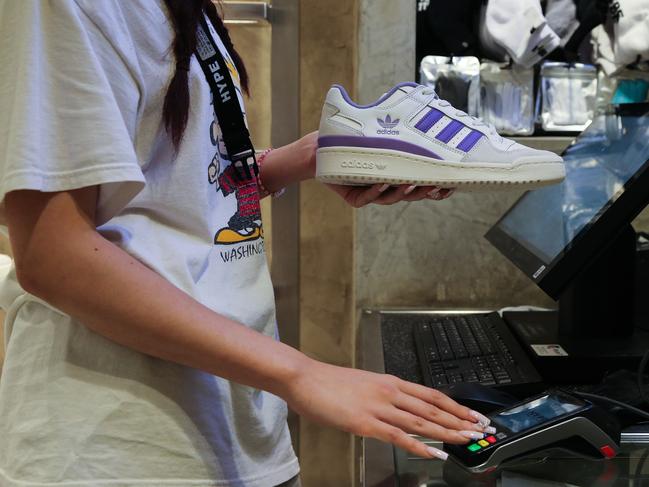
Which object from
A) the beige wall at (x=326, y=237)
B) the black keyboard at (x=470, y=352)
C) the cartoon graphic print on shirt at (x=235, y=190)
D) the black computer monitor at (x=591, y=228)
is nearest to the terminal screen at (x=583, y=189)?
the black computer monitor at (x=591, y=228)

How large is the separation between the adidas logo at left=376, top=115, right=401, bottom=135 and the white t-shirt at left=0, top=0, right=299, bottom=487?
0.72 feet

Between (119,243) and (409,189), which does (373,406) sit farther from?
(409,189)

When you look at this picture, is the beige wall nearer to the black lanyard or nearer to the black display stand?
the black display stand

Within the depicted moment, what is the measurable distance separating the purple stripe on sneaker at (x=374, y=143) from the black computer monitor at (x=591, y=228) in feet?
0.99

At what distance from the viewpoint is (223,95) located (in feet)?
2.33

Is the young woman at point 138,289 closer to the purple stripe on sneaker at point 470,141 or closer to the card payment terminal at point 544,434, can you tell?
the card payment terminal at point 544,434

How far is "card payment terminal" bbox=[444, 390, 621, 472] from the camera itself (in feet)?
2.41

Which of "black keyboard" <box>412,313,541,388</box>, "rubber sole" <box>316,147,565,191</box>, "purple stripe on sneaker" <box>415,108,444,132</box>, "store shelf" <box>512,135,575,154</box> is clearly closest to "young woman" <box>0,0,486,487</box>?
"rubber sole" <box>316,147,565,191</box>

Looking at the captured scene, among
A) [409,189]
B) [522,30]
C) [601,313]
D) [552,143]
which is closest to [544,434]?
[409,189]

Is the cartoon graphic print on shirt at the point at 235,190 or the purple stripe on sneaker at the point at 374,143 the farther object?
the purple stripe on sneaker at the point at 374,143

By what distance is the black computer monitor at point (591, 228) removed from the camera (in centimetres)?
100

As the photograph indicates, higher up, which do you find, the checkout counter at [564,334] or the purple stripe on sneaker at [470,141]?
the purple stripe on sneaker at [470,141]

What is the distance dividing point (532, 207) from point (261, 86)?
109cm

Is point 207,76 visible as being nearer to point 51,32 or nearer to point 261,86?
point 51,32
